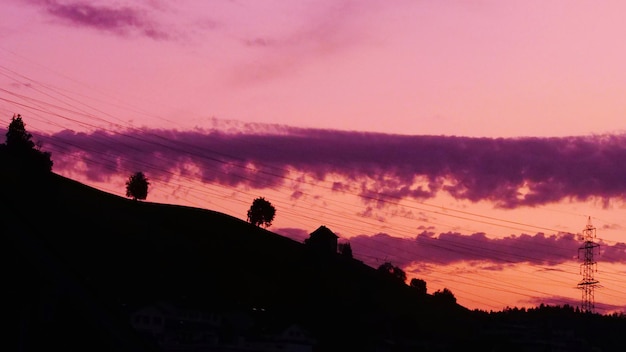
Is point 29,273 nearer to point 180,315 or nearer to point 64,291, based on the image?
point 64,291

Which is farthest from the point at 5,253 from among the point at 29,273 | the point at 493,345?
the point at 493,345

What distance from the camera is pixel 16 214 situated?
7191mm

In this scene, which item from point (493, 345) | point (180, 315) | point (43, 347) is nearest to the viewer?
point (43, 347)

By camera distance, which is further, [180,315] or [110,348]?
[180,315]

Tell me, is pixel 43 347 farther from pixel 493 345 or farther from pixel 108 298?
pixel 493 345

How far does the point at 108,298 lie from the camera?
24.0 ft

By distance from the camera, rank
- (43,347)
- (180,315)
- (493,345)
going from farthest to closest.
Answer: (180,315) < (493,345) < (43,347)

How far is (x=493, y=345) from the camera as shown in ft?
544

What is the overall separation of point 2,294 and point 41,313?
1.20 ft

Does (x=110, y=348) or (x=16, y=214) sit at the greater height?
(x=16, y=214)

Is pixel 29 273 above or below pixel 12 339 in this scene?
above

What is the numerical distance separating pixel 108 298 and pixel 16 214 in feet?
3.53

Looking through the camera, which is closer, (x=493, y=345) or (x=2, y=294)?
(x=2, y=294)

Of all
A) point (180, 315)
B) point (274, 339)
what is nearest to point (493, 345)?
point (274, 339)
